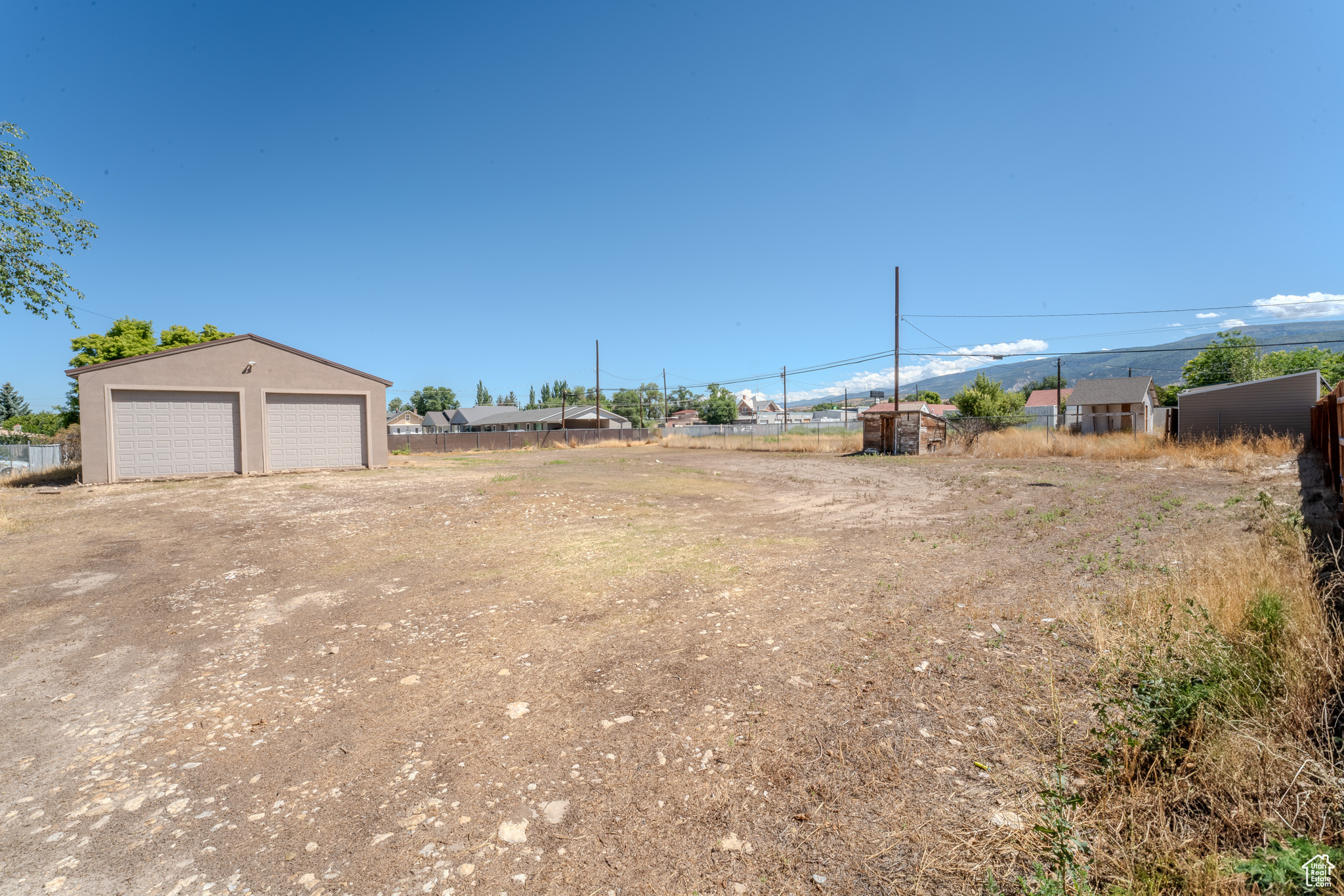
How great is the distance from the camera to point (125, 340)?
30.5 meters

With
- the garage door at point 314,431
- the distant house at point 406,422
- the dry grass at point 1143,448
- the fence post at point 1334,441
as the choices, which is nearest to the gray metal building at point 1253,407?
the dry grass at point 1143,448

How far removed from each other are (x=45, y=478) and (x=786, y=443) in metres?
29.0

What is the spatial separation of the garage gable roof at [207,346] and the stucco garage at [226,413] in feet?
0.10

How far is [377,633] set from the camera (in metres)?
5.04

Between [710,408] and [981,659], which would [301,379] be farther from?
[710,408]

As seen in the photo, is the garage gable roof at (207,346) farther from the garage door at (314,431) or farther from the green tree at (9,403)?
the green tree at (9,403)

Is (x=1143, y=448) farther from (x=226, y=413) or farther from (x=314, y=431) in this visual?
(x=226, y=413)

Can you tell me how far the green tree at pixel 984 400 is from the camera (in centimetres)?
3859

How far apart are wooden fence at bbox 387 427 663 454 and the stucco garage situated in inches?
652

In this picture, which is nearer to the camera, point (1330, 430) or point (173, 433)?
point (1330, 430)

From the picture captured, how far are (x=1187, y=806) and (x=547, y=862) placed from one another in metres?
2.59

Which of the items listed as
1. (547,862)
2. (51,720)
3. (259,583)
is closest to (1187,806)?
(547,862)

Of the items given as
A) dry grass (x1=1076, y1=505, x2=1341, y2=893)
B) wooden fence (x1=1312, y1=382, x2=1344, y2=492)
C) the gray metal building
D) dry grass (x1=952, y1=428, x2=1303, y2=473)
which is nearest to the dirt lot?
dry grass (x1=1076, y1=505, x2=1341, y2=893)

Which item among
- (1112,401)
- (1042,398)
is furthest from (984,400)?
(1042,398)
